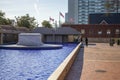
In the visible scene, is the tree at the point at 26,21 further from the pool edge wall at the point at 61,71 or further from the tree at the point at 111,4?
the pool edge wall at the point at 61,71

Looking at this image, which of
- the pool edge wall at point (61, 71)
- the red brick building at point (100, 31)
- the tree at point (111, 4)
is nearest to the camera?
the pool edge wall at point (61, 71)

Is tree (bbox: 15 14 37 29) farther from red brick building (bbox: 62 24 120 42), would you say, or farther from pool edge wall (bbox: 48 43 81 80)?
pool edge wall (bbox: 48 43 81 80)

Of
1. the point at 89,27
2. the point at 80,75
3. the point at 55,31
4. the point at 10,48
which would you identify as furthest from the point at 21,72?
the point at 89,27

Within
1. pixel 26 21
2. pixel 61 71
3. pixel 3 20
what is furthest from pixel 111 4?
pixel 26 21

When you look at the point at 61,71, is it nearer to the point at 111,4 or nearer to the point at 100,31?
the point at 111,4

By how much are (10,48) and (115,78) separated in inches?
1047

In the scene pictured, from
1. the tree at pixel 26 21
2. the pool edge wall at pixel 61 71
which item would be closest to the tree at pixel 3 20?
the tree at pixel 26 21

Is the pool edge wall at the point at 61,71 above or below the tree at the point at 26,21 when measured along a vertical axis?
below

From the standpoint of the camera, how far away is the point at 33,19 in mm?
92250

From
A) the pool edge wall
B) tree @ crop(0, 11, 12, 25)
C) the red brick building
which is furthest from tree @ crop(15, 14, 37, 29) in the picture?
the pool edge wall

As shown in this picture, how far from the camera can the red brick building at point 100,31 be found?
251 ft

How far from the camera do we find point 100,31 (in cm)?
7700

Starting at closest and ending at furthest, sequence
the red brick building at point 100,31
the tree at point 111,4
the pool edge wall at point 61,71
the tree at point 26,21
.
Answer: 1. the pool edge wall at point 61,71
2. the tree at point 111,4
3. the red brick building at point 100,31
4. the tree at point 26,21

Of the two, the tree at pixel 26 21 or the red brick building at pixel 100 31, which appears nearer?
the red brick building at pixel 100 31
